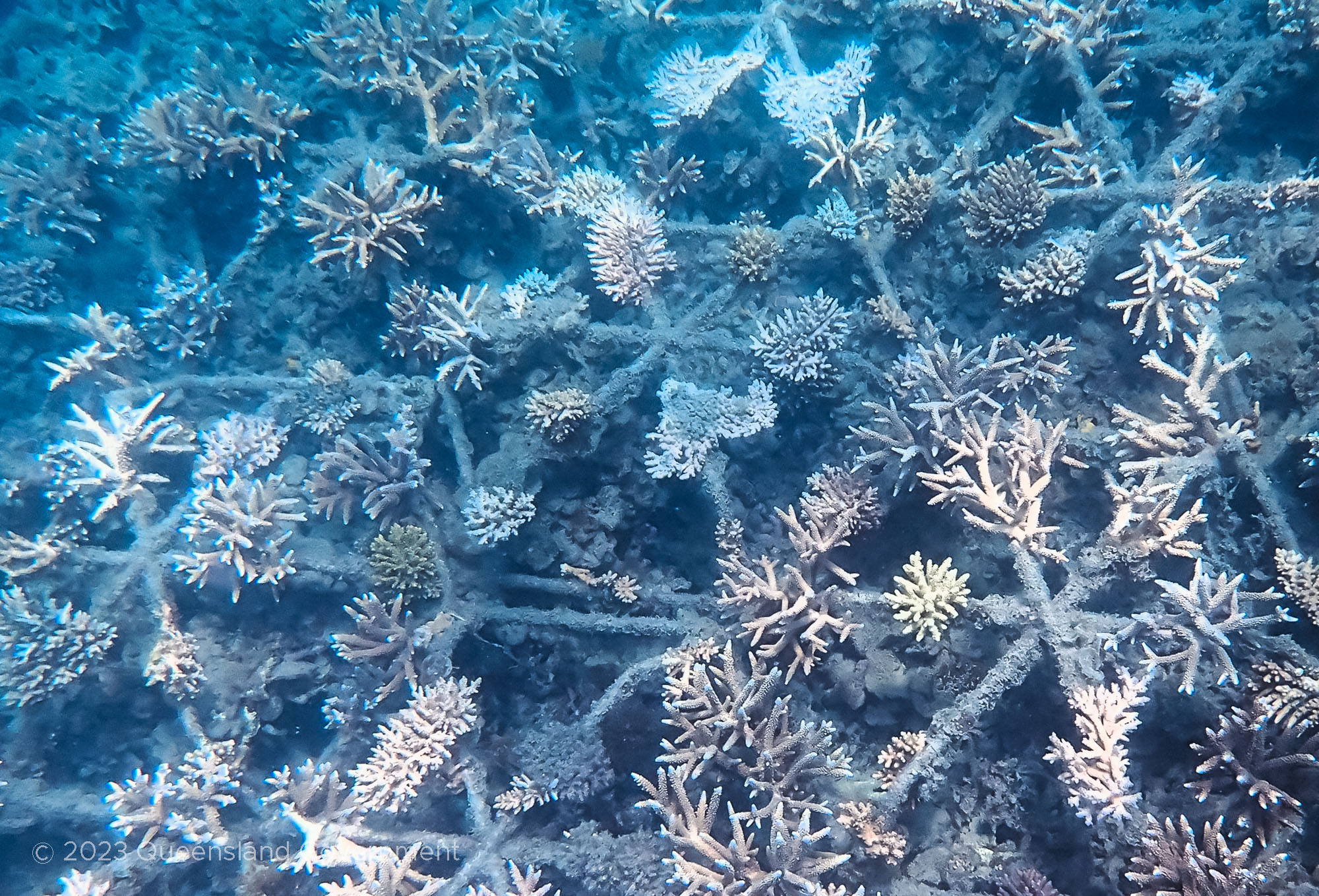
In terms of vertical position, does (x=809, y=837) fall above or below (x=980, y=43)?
below

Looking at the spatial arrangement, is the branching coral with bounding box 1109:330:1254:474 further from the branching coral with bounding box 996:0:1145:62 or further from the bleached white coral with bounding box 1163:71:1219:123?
the branching coral with bounding box 996:0:1145:62

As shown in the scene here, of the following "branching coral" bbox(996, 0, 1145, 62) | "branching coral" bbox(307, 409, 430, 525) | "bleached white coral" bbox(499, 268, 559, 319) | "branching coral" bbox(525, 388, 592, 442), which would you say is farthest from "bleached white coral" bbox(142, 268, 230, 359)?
"branching coral" bbox(996, 0, 1145, 62)

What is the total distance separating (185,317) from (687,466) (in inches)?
197

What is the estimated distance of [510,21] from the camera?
6.03m

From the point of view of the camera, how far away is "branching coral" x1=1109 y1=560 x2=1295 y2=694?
3.14 m

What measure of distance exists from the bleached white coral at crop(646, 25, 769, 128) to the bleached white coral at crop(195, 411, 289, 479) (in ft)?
14.0

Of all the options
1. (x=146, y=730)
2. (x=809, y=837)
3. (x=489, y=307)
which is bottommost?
(x=809, y=837)

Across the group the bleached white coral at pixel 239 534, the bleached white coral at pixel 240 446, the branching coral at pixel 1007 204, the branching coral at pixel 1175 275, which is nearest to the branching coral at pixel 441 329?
the bleached white coral at pixel 240 446

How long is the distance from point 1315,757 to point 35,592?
8.35m

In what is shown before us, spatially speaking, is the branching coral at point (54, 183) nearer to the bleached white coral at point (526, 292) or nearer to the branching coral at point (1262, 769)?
the bleached white coral at point (526, 292)

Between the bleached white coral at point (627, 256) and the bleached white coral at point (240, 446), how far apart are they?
9.85ft

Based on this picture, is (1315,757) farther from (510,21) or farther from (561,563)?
(510,21)

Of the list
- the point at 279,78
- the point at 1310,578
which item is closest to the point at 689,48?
the point at 279,78

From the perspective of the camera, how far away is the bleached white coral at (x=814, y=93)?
5133 millimetres
